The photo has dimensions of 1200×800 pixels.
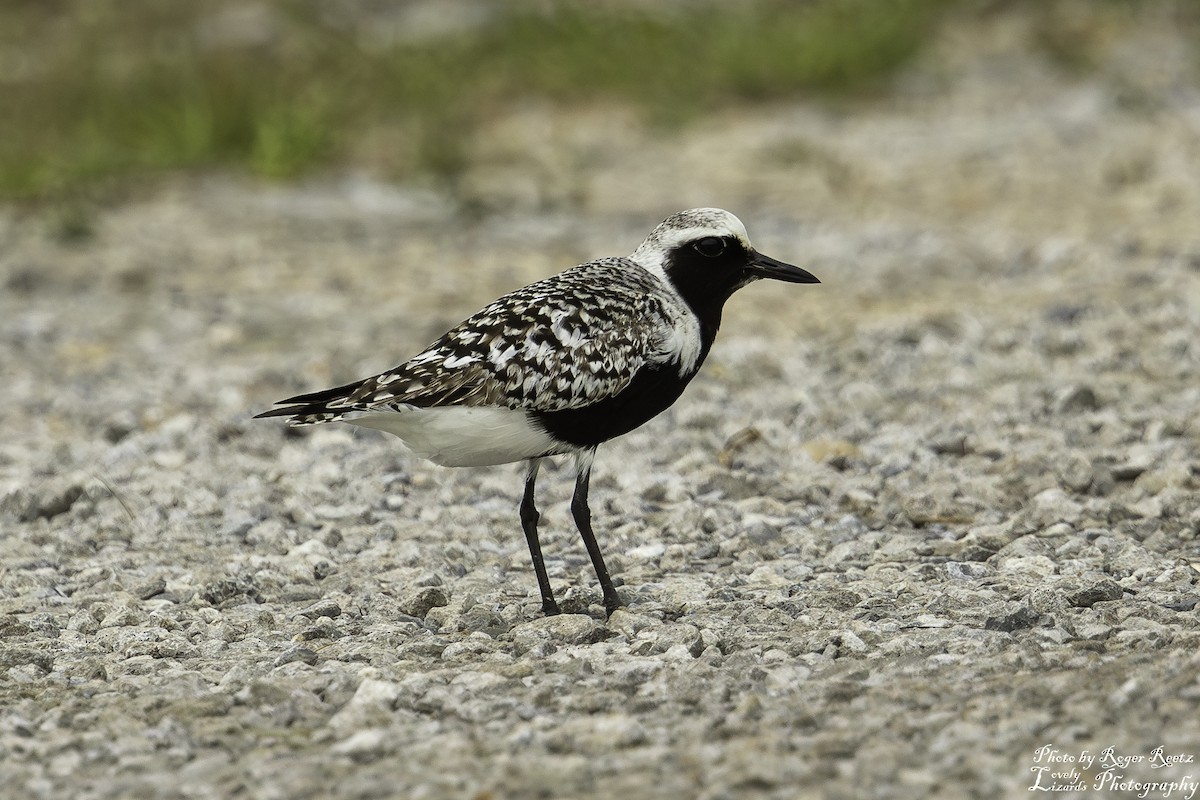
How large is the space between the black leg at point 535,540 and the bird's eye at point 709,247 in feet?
3.28

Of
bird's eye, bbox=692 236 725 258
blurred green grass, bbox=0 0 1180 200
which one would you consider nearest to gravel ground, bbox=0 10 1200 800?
blurred green grass, bbox=0 0 1180 200

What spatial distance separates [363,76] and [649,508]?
356 inches

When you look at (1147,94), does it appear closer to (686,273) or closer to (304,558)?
(686,273)

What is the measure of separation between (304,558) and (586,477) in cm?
119

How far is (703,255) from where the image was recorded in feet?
18.7

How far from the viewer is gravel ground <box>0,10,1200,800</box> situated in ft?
13.3

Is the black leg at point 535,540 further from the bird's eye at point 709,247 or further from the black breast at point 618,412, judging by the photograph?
the bird's eye at point 709,247

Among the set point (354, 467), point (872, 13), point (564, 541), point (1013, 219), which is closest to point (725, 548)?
point (564, 541)

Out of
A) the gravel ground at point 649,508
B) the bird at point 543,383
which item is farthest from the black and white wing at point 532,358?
the gravel ground at point 649,508

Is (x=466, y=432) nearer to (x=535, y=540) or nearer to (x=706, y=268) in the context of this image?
(x=535, y=540)

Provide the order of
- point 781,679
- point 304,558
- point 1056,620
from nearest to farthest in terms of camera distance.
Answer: point 781,679 → point 1056,620 → point 304,558

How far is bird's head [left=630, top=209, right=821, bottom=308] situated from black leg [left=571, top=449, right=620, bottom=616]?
2.39 ft

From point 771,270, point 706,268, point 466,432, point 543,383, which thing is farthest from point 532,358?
point 771,270

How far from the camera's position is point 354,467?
706 centimetres
